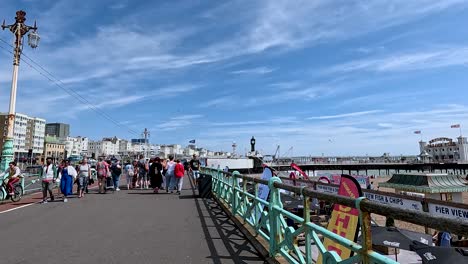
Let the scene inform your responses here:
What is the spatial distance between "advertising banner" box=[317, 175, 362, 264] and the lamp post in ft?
→ 47.8

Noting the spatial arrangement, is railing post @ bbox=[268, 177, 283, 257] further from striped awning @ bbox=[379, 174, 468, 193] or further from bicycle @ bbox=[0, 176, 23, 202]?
bicycle @ bbox=[0, 176, 23, 202]

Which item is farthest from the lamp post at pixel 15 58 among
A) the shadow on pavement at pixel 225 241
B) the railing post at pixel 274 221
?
the railing post at pixel 274 221

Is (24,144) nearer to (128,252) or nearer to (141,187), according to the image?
(141,187)

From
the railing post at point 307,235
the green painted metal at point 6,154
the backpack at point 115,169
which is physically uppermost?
the green painted metal at point 6,154

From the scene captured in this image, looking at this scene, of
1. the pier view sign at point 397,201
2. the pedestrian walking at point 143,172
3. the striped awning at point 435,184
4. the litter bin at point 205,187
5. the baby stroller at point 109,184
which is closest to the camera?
the pier view sign at point 397,201

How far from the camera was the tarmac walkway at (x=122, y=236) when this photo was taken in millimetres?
5277

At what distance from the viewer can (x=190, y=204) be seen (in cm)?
1155

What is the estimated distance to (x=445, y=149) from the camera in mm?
117500

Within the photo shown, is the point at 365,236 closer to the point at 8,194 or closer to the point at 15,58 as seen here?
the point at 8,194

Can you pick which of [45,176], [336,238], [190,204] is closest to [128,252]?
[336,238]

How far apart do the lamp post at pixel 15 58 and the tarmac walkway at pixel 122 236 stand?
454cm

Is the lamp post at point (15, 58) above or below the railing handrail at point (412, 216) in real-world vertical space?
above

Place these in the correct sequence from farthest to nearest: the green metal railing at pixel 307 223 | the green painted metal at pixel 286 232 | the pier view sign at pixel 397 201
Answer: the pier view sign at pixel 397 201
the green painted metal at pixel 286 232
the green metal railing at pixel 307 223

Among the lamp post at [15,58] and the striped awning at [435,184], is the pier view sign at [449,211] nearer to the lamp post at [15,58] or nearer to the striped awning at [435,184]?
the striped awning at [435,184]
